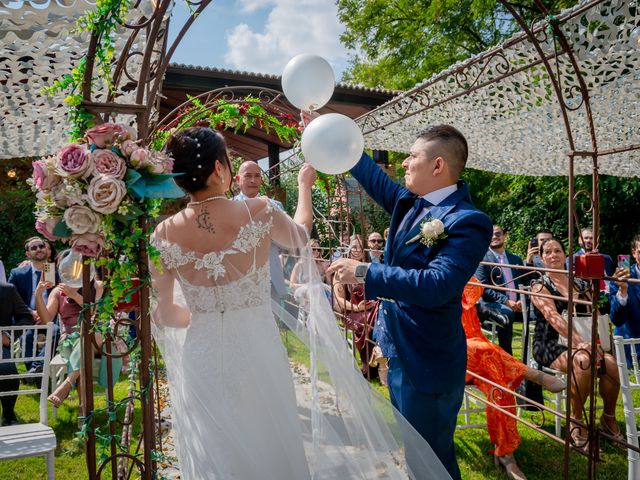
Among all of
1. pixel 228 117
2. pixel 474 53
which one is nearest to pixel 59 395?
pixel 228 117

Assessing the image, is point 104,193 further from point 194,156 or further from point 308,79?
point 308,79

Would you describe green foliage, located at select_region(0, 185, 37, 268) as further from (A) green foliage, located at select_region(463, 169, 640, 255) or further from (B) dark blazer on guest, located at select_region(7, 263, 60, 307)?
(A) green foliage, located at select_region(463, 169, 640, 255)

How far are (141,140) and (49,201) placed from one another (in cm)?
40

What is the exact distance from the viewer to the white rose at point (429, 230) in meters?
2.12

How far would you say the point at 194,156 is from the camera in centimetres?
207

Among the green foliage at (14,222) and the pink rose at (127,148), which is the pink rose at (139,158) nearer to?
the pink rose at (127,148)

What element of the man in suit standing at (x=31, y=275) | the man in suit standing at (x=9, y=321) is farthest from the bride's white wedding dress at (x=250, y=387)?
the man in suit standing at (x=31, y=275)

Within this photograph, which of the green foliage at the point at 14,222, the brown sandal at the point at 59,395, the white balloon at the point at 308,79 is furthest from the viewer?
Result: the green foliage at the point at 14,222

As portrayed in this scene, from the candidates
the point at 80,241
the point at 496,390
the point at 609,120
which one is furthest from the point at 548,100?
the point at 80,241

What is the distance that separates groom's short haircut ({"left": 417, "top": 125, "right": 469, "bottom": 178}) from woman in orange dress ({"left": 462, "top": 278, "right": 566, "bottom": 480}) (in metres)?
1.81

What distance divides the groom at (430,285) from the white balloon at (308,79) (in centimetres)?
66

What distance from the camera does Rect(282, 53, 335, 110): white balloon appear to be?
267 centimetres

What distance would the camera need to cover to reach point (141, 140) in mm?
1853

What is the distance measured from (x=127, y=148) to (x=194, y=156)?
0.43m
